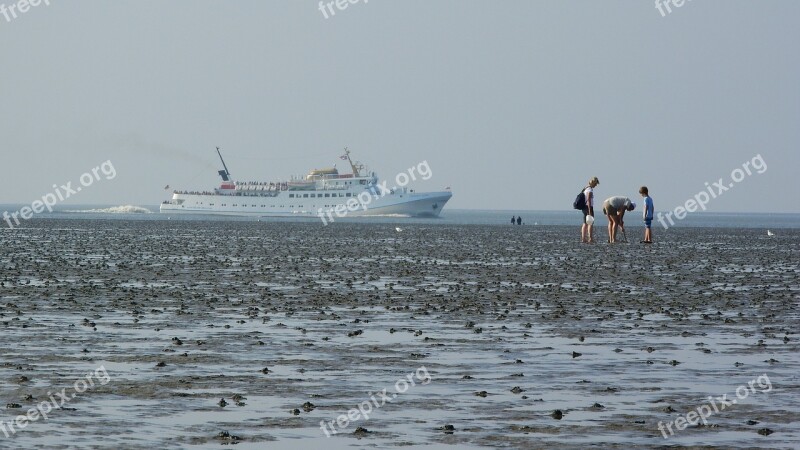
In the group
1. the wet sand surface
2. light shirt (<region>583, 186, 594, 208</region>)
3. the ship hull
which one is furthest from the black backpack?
the ship hull

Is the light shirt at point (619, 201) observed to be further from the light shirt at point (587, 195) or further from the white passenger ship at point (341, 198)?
the white passenger ship at point (341, 198)

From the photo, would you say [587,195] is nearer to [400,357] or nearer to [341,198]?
[400,357]

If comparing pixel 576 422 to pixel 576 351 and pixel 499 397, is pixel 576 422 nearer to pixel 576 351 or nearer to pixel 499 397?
pixel 499 397

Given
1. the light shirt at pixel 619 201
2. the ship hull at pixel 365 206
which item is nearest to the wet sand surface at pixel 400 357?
the light shirt at pixel 619 201

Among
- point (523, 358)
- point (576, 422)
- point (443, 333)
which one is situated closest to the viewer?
point (576, 422)

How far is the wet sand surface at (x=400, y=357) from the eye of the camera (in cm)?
1167

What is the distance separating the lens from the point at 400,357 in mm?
16672

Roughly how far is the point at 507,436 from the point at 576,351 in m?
6.08

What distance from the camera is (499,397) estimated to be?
1349 centimetres

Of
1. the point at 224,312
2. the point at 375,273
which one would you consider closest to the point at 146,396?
the point at 224,312

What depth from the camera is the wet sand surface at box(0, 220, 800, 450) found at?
11.7 metres

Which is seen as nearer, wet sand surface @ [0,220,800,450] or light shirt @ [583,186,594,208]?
wet sand surface @ [0,220,800,450]

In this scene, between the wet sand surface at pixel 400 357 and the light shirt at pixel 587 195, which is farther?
the light shirt at pixel 587 195

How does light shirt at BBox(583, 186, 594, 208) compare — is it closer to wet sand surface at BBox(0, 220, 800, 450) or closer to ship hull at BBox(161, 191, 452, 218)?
wet sand surface at BBox(0, 220, 800, 450)
